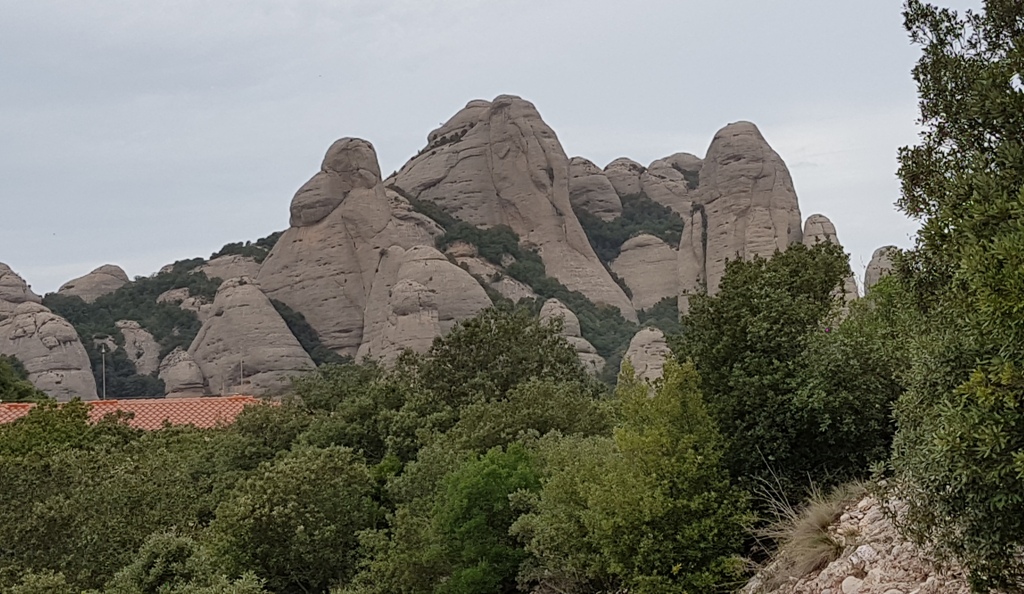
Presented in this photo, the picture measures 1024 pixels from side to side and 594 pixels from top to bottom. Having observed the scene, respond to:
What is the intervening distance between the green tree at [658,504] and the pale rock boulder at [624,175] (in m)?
108

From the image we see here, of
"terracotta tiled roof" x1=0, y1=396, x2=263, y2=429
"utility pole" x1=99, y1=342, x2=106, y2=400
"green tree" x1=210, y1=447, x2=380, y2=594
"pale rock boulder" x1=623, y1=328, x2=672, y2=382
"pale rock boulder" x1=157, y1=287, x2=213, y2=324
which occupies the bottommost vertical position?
"green tree" x1=210, y1=447, x2=380, y2=594

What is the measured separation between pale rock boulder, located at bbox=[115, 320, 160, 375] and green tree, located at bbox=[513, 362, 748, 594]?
245 ft

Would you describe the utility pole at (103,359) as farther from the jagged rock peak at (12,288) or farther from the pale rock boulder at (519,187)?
the pale rock boulder at (519,187)

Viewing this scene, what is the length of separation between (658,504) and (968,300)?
751 centimetres

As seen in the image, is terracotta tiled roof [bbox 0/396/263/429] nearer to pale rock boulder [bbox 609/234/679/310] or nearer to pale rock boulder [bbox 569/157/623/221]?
pale rock boulder [bbox 609/234/679/310]

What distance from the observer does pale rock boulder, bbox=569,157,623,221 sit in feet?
387

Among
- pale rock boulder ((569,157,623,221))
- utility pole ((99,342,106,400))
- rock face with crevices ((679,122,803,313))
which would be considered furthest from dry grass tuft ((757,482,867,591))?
pale rock boulder ((569,157,623,221))

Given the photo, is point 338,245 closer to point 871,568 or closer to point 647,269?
point 647,269

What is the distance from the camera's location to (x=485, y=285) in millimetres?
86250

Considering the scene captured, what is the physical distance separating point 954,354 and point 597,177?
11287cm

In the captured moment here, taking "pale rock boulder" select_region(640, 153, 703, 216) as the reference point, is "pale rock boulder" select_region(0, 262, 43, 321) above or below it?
below

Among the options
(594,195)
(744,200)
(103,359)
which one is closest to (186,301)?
(103,359)

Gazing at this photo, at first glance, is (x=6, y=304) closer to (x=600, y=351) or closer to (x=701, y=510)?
(x=600, y=351)

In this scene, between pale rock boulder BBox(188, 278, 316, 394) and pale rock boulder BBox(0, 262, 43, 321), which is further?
pale rock boulder BBox(0, 262, 43, 321)
